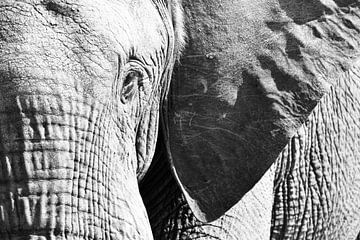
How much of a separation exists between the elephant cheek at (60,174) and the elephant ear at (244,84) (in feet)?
1.39

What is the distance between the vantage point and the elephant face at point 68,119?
10.0 ft

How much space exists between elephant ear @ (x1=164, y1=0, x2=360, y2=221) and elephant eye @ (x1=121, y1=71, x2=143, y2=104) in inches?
8.0

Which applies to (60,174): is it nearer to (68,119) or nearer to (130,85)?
(68,119)

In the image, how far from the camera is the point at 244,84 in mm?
3658

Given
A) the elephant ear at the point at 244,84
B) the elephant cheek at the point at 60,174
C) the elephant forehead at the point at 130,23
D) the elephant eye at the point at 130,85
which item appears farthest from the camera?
the elephant ear at the point at 244,84

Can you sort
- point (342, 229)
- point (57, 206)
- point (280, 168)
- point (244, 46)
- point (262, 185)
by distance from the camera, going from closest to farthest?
point (57, 206) → point (244, 46) → point (262, 185) → point (280, 168) → point (342, 229)

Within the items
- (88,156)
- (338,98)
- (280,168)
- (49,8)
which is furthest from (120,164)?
(338,98)

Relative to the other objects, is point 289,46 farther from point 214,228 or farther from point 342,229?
point 342,229

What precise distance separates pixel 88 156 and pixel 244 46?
65cm

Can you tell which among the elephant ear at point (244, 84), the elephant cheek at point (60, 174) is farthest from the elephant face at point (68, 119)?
the elephant ear at point (244, 84)

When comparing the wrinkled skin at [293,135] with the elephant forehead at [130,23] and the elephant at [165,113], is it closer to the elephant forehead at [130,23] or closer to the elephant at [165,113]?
the elephant at [165,113]

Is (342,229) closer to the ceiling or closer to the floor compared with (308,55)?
closer to the floor

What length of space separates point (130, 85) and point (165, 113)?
0.26m

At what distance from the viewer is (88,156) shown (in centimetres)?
318
